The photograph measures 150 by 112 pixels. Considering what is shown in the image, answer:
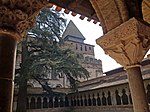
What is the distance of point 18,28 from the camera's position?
5.72 ft

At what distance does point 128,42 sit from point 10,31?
160cm

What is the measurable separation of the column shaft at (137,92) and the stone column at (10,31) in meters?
1.59

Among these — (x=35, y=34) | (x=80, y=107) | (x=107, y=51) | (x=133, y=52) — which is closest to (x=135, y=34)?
(x=133, y=52)

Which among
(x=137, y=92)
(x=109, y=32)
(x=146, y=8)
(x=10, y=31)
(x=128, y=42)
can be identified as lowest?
(x=137, y=92)

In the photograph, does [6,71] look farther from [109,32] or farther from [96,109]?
[96,109]

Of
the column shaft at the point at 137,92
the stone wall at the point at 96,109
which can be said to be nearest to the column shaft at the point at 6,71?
the column shaft at the point at 137,92

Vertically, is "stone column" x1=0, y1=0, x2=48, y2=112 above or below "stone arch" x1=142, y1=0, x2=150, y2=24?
below

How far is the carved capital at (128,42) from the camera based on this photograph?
241cm

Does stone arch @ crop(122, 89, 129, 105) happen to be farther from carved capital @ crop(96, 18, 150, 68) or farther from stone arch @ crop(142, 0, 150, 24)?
carved capital @ crop(96, 18, 150, 68)

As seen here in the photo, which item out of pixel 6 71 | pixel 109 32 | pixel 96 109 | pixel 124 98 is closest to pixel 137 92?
pixel 109 32

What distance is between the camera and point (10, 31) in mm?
1652

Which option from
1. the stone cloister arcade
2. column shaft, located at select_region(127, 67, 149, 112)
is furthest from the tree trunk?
column shaft, located at select_region(127, 67, 149, 112)

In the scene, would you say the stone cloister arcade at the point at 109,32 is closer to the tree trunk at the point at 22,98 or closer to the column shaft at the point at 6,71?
the column shaft at the point at 6,71

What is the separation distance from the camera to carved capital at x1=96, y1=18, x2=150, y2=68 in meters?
2.41
